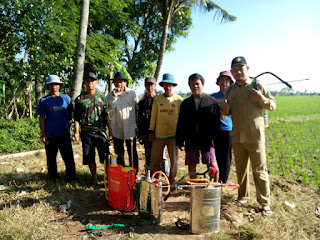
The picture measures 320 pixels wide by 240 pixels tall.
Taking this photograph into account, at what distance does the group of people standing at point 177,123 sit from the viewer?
130 inches

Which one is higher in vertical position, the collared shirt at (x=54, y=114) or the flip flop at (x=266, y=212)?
the collared shirt at (x=54, y=114)

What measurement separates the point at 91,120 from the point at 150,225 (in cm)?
198

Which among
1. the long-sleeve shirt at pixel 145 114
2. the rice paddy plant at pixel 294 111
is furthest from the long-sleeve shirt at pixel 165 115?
the rice paddy plant at pixel 294 111

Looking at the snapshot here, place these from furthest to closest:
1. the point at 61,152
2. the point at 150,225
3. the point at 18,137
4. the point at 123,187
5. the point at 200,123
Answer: the point at 18,137 → the point at 61,152 → the point at 200,123 → the point at 123,187 → the point at 150,225

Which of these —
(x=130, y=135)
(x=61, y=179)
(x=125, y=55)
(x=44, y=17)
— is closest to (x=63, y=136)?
(x=61, y=179)

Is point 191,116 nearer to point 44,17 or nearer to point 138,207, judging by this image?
point 138,207

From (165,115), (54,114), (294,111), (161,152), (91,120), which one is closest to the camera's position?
(165,115)

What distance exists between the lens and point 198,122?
3.59 m

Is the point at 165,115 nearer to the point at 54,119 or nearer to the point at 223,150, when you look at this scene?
the point at 223,150

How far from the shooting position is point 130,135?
4.31m

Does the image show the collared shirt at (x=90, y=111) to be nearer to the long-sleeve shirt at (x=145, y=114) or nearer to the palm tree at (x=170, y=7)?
the long-sleeve shirt at (x=145, y=114)

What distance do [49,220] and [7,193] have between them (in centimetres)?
136

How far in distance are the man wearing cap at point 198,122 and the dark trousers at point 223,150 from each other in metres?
0.39

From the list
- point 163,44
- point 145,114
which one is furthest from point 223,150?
point 163,44
